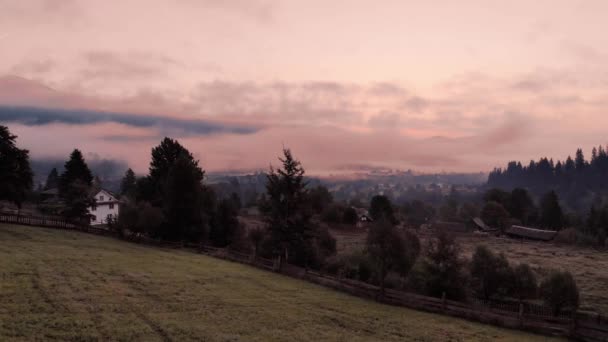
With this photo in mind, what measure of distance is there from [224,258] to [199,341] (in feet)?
90.6

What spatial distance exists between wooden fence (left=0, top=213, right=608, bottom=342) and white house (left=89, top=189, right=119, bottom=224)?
3540cm

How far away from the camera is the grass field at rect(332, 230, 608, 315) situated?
43.0 metres

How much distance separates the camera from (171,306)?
21.7 meters

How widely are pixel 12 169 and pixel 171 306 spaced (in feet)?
112

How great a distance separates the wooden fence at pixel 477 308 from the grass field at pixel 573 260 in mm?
11125

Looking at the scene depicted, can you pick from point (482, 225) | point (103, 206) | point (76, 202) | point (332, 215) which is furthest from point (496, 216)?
point (76, 202)

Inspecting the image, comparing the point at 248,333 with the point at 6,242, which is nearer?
the point at 248,333

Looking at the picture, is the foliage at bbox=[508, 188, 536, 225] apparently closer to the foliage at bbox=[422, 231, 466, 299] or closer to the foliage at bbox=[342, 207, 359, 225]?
the foliage at bbox=[342, 207, 359, 225]

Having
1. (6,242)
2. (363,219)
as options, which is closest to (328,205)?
(363,219)

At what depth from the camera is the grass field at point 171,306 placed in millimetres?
17594

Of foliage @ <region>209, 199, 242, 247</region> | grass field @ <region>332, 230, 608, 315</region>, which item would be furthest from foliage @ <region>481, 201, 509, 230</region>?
foliage @ <region>209, 199, 242, 247</region>

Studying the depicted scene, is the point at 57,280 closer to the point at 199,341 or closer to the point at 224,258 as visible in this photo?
the point at 199,341

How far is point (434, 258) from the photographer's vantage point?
33.5m

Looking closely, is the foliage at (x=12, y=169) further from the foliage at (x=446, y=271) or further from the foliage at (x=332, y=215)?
the foliage at (x=332, y=215)
